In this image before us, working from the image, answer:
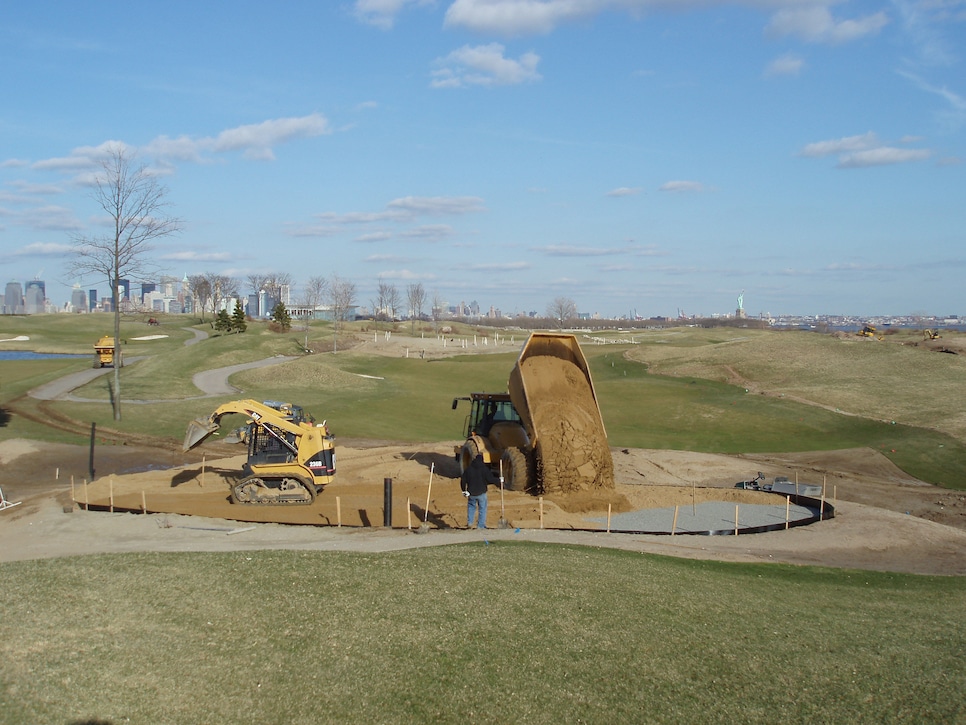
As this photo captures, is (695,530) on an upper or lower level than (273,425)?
lower

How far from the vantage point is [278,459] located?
21.8 metres

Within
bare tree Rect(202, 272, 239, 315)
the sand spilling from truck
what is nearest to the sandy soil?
the sand spilling from truck

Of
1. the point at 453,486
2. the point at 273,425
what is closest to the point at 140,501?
the point at 273,425

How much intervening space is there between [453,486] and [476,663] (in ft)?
52.0

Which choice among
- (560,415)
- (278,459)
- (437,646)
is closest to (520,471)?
(560,415)

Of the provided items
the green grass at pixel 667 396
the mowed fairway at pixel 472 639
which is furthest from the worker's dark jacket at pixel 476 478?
the green grass at pixel 667 396

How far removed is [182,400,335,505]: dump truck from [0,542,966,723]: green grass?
8.46m

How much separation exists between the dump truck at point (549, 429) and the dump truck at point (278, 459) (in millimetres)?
4571

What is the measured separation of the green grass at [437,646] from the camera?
8008mm

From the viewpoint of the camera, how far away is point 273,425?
70.6ft

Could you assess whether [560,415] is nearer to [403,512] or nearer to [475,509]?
[475,509]

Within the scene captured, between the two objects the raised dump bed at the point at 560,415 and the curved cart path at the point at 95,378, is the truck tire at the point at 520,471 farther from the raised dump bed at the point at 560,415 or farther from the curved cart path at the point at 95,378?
the curved cart path at the point at 95,378

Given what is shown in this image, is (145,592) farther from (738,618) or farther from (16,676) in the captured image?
(738,618)

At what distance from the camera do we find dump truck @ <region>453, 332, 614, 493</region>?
21188mm
